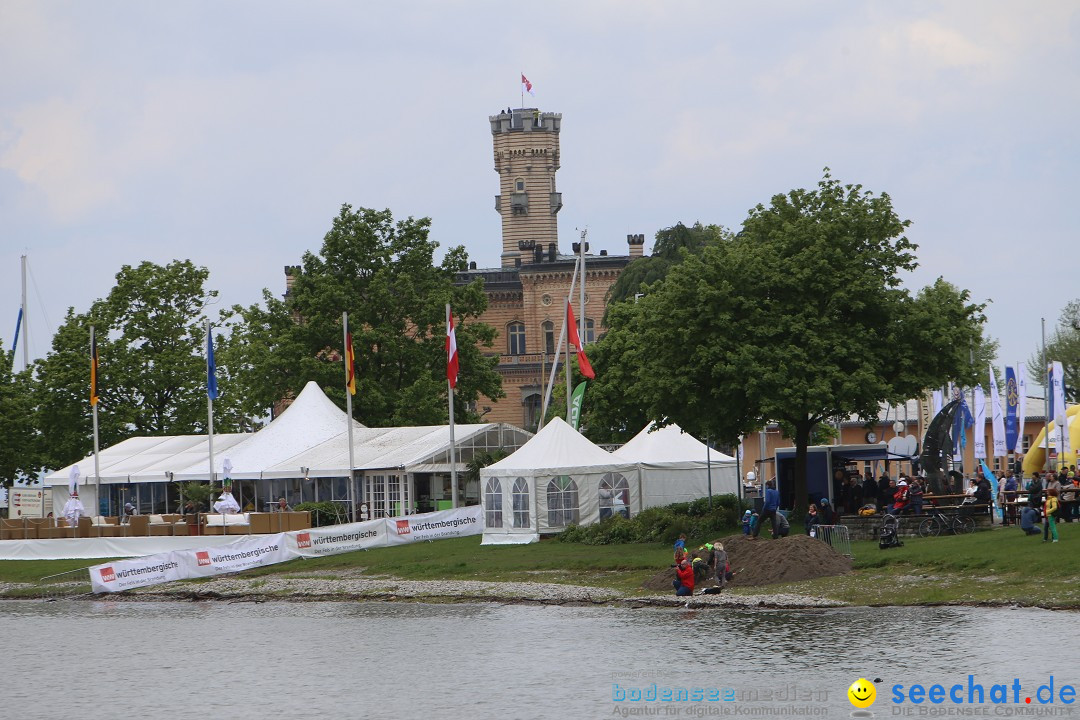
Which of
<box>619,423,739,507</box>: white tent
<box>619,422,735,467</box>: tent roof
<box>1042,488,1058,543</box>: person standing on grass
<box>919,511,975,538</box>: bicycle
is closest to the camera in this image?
<box>1042,488,1058,543</box>: person standing on grass

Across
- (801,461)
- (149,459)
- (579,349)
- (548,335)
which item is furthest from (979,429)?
(548,335)

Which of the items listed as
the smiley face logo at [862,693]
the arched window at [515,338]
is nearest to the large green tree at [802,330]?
the smiley face logo at [862,693]

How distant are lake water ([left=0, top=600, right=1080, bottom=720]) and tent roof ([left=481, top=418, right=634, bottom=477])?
11.8 metres

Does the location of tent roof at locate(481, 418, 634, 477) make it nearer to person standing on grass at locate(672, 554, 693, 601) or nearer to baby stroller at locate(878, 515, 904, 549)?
baby stroller at locate(878, 515, 904, 549)

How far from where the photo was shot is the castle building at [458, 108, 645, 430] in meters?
107

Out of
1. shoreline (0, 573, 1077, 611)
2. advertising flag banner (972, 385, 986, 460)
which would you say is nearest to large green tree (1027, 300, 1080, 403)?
advertising flag banner (972, 385, 986, 460)

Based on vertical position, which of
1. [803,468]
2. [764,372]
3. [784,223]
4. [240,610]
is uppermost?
[784,223]

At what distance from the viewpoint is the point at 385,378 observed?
6906 cm

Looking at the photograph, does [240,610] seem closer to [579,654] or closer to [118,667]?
[118,667]

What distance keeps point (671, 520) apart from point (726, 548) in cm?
756

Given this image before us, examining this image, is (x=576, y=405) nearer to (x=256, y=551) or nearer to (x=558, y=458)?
(x=558, y=458)

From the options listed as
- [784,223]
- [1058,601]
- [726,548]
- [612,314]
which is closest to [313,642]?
[726,548]

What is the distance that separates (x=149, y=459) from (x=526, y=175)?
62754 mm

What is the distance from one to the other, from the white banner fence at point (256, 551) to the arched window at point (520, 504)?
4.44 metres
